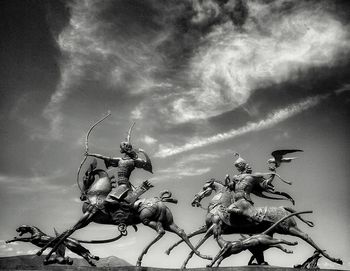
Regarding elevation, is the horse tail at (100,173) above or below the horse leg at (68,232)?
above

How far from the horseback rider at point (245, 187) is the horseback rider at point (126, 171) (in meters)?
2.42

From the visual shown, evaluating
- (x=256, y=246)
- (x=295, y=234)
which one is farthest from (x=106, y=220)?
(x=295, y=234)

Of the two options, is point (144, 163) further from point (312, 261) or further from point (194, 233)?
point (312, 261)

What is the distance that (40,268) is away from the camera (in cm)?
883

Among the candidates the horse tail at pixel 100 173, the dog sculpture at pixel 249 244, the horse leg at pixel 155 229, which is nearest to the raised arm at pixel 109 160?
the horse tail at pixel 100 173

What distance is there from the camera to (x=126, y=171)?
433 inches

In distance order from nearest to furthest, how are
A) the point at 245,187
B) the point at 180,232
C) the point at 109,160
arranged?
1. the point at 180,232
2. the point at 245,187
3. the point at 109,160

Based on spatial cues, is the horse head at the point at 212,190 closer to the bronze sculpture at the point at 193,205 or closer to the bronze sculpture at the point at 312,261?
the bronze sculpture at the point at 193,205

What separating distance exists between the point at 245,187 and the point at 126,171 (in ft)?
11.2

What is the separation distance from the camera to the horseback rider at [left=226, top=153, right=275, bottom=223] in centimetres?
987

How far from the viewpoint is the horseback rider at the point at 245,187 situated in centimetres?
987

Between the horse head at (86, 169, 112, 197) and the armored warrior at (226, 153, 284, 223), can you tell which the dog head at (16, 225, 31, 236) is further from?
the armored warrior at (226, 153, 284, 223)

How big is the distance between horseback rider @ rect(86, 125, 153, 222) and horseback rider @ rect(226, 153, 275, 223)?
7.93 ft

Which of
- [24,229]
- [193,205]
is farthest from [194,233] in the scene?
[24,229]
